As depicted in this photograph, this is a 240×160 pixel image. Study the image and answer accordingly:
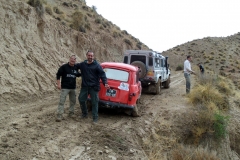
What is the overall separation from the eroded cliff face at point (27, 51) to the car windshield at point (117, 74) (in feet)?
10.7

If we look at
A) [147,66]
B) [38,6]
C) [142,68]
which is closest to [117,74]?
[142,68]

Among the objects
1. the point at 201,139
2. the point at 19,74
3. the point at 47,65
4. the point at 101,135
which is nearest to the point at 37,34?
the point at 47,65

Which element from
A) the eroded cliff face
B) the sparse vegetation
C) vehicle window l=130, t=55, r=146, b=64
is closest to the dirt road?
the eroded cliff face

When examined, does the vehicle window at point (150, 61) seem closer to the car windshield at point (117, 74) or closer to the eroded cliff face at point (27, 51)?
the car windshield at point (117, 74)

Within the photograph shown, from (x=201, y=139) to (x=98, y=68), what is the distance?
4151mm

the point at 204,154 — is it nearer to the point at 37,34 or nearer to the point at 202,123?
the point at 202,123

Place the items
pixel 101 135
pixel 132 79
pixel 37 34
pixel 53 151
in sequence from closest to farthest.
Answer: pixel 53 151 → pixel 101 135 → pixel 132 79 → pixel 37 34

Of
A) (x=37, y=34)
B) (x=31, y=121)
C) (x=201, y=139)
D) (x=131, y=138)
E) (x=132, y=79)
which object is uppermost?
(x=37, y=34)

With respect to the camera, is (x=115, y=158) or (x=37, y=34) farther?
(x=37, y=34)

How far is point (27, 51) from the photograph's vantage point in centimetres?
1127

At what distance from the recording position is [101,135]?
6098 mm

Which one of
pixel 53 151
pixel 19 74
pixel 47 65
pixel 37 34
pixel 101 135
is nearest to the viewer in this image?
pixel 53 151

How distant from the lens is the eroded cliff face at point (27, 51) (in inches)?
362

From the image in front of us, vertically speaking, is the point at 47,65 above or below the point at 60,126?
above
